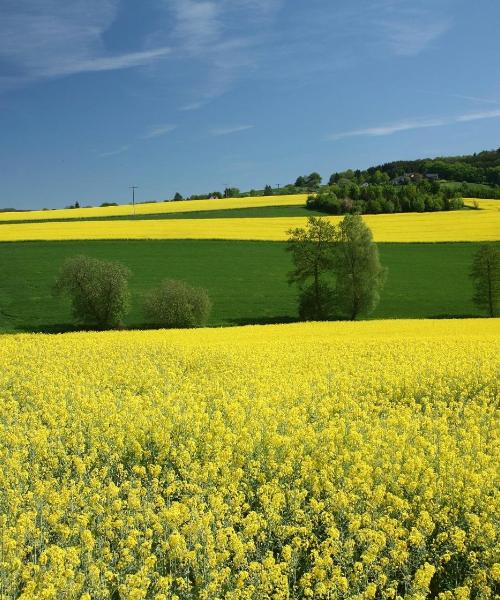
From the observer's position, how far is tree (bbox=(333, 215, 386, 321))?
4400 cm

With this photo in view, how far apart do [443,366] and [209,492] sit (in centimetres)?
945

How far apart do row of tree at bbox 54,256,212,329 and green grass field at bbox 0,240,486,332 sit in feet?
5.01

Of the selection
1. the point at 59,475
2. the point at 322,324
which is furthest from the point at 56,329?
the point at 59,475

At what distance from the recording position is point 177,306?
39094 mm

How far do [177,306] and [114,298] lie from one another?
15.7 ft

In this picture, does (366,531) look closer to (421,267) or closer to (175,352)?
(175,352)

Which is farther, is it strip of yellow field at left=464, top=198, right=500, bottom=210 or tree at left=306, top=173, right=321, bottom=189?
tree at left=306, top=173, right=321, bottom=189

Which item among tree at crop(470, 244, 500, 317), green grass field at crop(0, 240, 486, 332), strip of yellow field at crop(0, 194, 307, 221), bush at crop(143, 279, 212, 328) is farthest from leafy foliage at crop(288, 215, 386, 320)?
strip of yellow field at crop(0, 194, 307, 221)

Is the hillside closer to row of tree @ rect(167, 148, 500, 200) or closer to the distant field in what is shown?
row of tree @ rect(167, 148, 500, 200)

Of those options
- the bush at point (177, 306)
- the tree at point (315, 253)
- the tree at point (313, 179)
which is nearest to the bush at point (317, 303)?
the tree at point (315, 253)

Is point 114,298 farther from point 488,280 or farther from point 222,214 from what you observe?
point 222,214

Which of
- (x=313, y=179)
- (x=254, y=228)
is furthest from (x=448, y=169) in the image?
(x=254, y=228)

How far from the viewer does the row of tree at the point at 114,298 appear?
129 ft

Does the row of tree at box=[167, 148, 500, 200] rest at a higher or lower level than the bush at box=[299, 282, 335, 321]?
higher
